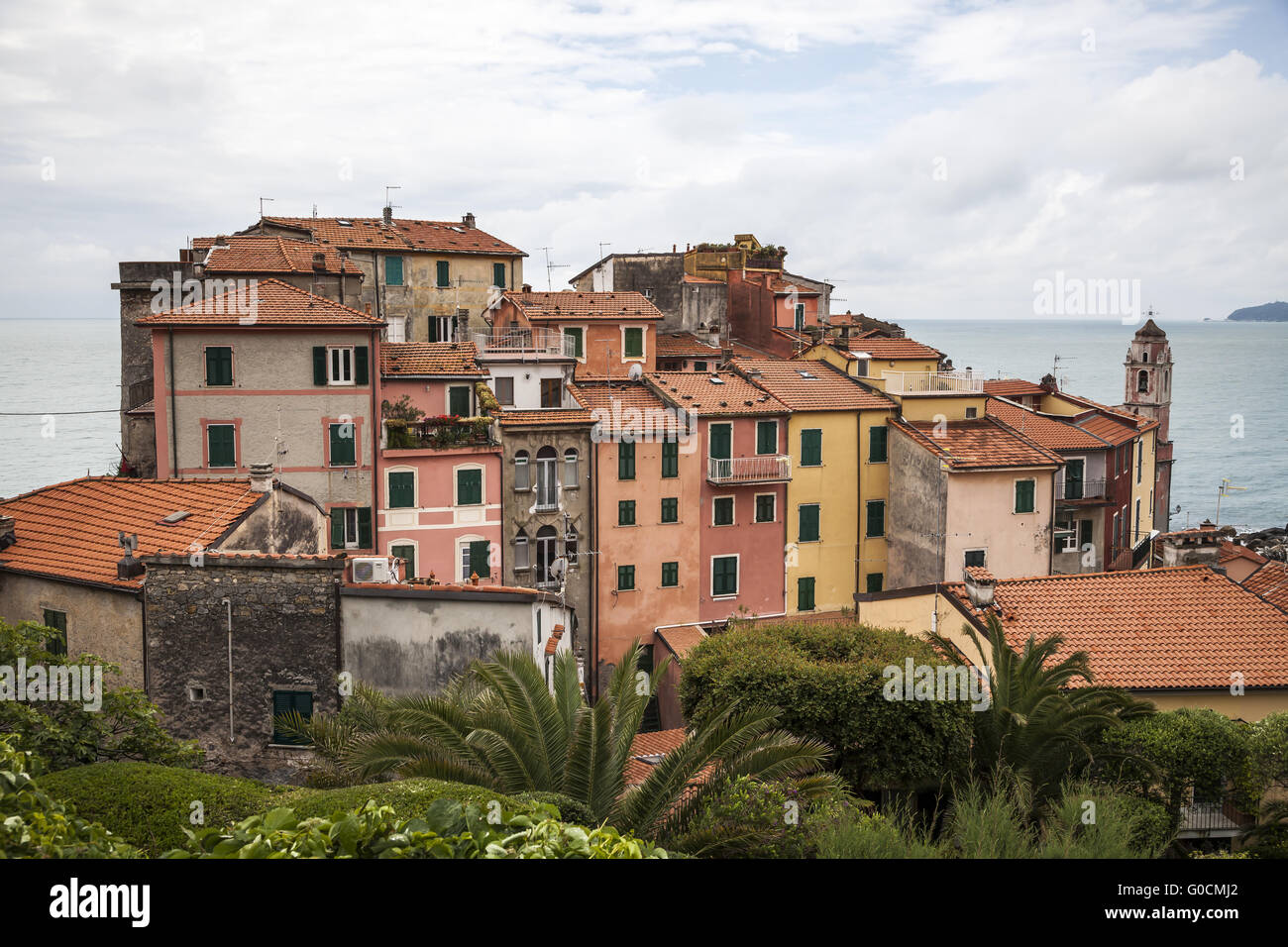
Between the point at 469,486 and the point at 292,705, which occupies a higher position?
the point at 469,486

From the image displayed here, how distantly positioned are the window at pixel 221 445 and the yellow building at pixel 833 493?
1875 cm

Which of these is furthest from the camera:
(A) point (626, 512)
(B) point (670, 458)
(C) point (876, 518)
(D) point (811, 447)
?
(C) point (876, 518)

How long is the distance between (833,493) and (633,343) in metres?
11.5

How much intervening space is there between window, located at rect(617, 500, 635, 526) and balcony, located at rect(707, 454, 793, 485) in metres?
2.88

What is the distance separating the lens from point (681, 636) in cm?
3847

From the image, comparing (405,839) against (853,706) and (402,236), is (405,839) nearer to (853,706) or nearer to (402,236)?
(853,706)

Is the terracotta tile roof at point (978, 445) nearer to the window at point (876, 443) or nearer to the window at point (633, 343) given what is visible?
the window at point (876, 443)

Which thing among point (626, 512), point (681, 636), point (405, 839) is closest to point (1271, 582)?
point (681, 636)

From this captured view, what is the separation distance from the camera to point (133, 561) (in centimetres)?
1838

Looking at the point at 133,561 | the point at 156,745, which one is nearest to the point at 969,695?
the point at 156,745

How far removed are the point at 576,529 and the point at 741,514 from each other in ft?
20.4

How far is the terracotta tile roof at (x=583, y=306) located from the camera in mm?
46406

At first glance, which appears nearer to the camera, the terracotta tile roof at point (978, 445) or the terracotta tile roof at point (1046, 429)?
the terracotta tile roof at point (978, 445)

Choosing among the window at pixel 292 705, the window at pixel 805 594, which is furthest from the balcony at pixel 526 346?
the window at pixel 292 705
